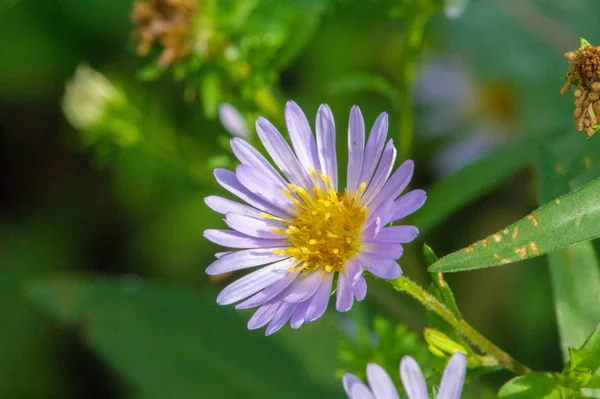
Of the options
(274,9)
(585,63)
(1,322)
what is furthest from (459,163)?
(1,322)

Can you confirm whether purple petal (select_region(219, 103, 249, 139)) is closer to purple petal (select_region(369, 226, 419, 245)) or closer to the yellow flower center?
the yellow flower center

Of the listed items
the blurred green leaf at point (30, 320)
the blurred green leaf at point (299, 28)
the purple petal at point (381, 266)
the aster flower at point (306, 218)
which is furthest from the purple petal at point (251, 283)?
the blurred green leaf at point (30, 320)

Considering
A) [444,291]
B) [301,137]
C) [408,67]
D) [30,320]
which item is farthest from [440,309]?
[30,320]

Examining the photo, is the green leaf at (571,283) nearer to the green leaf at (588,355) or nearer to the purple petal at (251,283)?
the green leaf at (588,355)

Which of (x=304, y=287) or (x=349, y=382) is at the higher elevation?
(x=304, y=287)

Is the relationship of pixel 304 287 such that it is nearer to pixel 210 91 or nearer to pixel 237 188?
pixel 237 188
